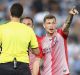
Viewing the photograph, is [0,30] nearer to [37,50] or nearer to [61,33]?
[37,50]

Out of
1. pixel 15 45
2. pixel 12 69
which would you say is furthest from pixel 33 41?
pixel 12 69

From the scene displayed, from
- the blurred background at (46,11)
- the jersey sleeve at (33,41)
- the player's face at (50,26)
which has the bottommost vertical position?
the blurred background at (46,11)

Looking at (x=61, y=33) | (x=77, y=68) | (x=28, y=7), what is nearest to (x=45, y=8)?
(x=28, y=7)

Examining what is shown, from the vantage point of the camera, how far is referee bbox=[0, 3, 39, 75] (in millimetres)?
11141

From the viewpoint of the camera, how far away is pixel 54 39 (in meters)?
12.3

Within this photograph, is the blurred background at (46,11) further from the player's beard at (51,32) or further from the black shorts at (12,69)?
the black shorts at (12,69)

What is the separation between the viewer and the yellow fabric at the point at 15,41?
11.1 meters

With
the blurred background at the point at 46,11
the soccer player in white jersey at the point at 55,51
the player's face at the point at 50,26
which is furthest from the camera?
the blurred background at the point at 46,11

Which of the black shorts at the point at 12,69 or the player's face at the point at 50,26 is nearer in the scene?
the black shorts at the point at 12,69

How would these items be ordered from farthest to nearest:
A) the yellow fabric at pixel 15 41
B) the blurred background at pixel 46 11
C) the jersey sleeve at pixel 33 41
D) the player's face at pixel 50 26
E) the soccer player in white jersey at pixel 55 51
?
1. the blurred background at pixel 46 11
2. the soccer player in white jersey at pixel 55 51
3. the player's face at pixel 50 26
4. the jersey sleeve at pixel 33 41
5. the yellow fabric at pixel 15 41

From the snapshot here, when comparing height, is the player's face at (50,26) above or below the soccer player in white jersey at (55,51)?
above

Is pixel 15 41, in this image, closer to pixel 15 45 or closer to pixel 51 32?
pixel 15 45

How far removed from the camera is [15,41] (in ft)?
36.5

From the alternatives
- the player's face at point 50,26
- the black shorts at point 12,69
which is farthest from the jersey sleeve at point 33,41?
the player's face at point 50,26
